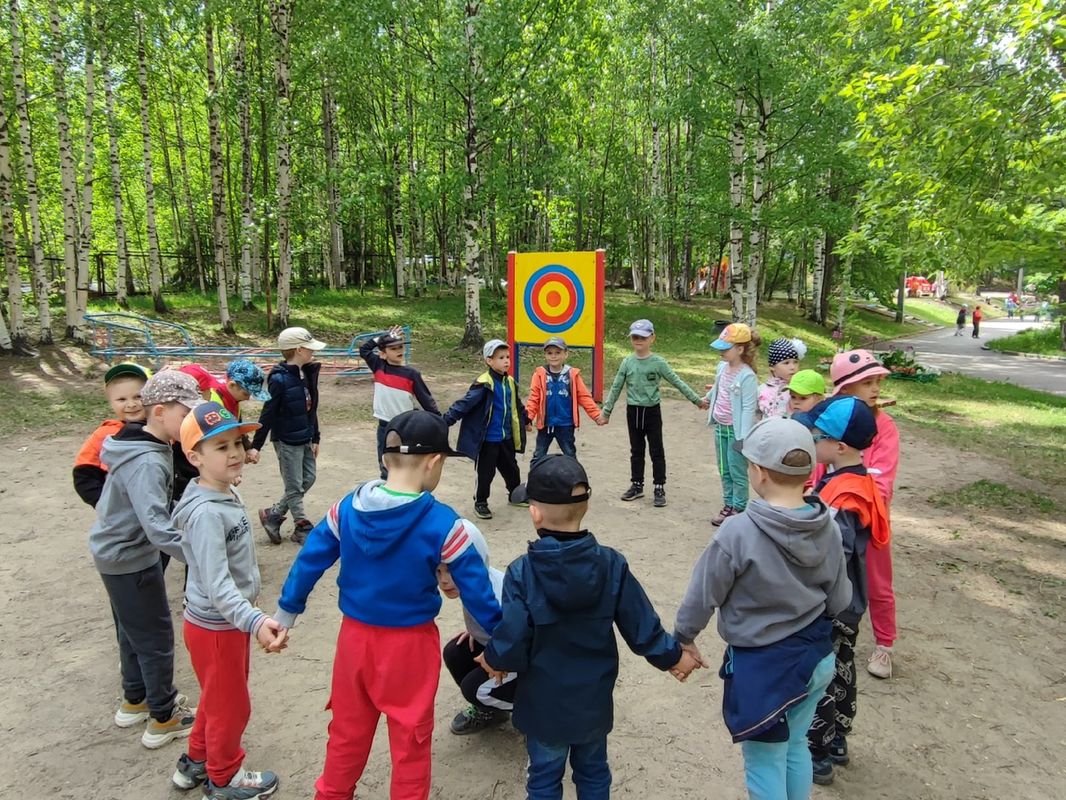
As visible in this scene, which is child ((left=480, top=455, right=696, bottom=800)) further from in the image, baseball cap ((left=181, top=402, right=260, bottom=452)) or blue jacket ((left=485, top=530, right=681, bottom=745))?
baseball cap ((left=181, top=402, right=260, bottom=452))

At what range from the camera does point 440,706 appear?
10.8 feet

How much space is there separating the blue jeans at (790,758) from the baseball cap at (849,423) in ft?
3.10

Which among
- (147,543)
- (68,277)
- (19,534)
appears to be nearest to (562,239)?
(68,277)

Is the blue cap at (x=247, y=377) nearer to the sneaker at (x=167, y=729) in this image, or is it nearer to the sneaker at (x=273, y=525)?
the sneaker at (x=273, y=525)

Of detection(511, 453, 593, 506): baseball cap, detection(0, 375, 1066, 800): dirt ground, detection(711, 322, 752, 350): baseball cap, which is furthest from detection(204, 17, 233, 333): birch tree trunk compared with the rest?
detection(511, 453, 593, 506): baseball cap

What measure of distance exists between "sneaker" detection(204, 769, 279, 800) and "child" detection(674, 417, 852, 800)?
6.14 ft

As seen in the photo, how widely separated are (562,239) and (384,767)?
2843 cm

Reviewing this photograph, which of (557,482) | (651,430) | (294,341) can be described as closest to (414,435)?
(557,482)

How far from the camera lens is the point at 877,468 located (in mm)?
3486

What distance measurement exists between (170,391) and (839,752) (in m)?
3.48

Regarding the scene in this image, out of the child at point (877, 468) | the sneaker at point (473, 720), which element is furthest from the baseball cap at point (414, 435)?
the child at point (877, 468)

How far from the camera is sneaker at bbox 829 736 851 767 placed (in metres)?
2.91

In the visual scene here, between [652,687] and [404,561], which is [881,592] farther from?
[404,561]

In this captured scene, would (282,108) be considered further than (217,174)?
No
